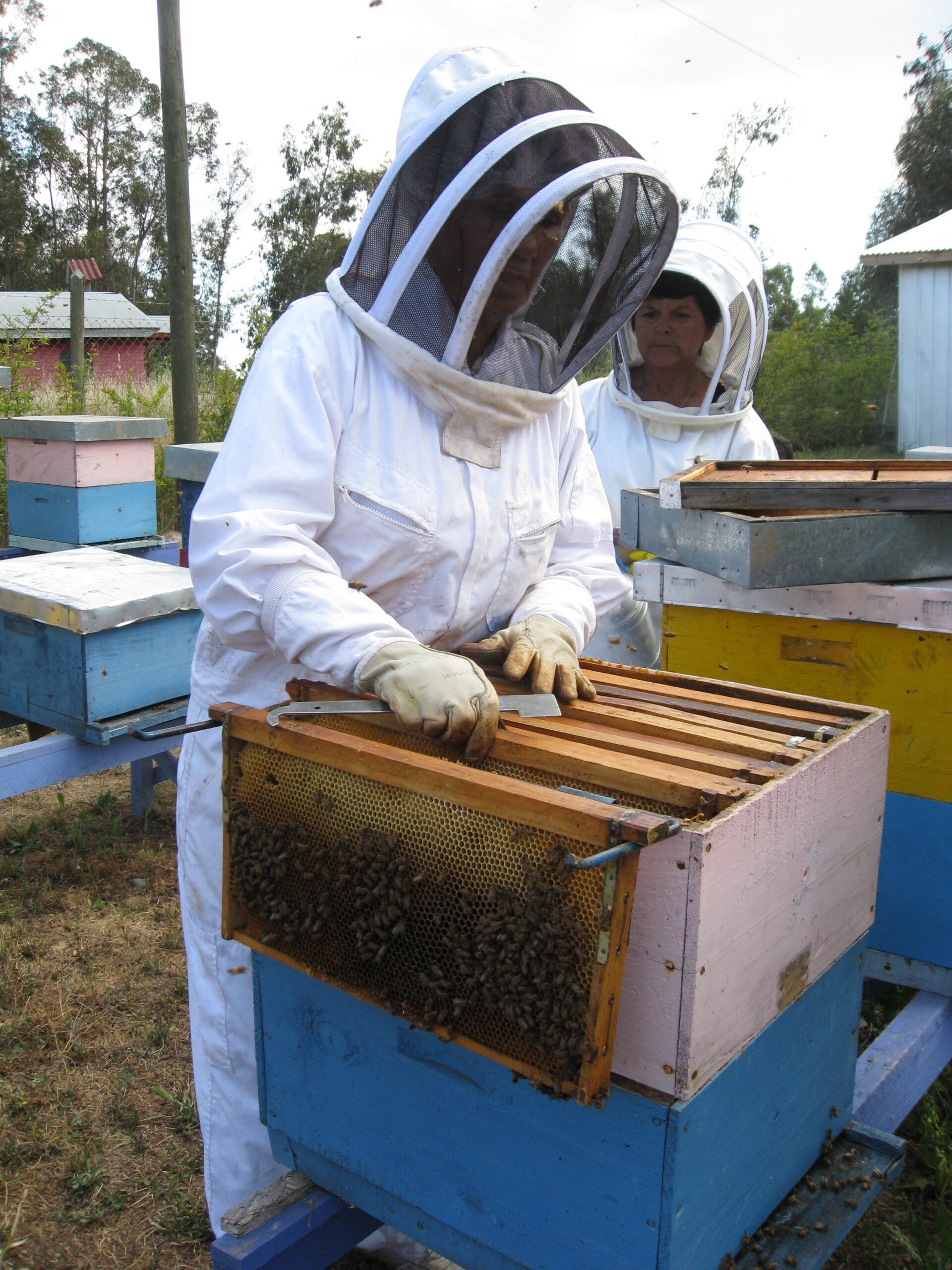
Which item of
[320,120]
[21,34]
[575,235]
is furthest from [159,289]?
[575,235]

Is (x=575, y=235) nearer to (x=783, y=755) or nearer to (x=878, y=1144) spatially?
(x=783, y=755)

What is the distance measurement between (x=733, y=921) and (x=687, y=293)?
257 cm

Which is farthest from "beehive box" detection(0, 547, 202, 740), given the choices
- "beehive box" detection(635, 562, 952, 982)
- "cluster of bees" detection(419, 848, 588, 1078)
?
"cluster of bees" detection(419, 848, 588, 1078)

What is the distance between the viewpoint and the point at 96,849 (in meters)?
4.14

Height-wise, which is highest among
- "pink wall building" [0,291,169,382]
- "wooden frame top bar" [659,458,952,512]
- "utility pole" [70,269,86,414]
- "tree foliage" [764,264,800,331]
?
"tree foliage" [764,264,800,331]

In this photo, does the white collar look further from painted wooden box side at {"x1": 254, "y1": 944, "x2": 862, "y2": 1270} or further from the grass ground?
painted wooden box side at {"x1": 254, "y1": 944, "x2": 862, "y2": 1270}

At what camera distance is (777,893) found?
1219 millimetres

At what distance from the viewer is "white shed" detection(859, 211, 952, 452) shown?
13969mm

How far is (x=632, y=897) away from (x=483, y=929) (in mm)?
178

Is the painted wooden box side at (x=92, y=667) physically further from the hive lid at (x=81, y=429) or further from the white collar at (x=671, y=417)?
the white collar at (x=671, y=417)

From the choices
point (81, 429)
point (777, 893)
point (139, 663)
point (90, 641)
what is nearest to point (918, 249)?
point (81, 429)

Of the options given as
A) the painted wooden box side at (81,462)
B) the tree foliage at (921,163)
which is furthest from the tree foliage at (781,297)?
the painted wooden box side at (81,462)

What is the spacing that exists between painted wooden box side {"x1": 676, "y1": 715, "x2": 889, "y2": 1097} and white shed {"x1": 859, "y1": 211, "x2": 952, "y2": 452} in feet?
46.2

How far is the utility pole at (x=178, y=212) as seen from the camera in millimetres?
6660
